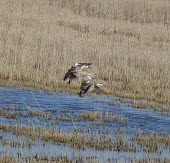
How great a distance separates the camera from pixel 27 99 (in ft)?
55.9

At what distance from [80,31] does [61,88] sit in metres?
8.96

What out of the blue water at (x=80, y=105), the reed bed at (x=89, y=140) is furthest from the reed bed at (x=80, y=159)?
the blue water at (x=80, y=105)

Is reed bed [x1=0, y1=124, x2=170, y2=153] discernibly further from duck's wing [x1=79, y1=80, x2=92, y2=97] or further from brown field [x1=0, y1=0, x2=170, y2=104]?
brown field [x1=0, y1=0, x2=170, y2=104]

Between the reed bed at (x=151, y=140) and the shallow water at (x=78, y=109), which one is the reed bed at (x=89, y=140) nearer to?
the reed bed at (x=151, y=140)

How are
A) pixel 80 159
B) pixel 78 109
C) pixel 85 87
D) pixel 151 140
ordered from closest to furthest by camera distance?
pixel 80 159 → pixel 151 140 → pixel 85 87 → pixel 78 109

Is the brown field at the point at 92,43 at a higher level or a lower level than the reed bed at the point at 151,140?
higher

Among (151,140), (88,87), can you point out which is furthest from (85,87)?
(151,140)

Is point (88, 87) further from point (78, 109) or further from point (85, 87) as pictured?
point (78, 109)

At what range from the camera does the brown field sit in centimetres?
1966

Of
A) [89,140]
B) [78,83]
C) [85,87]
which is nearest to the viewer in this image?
[89,140]

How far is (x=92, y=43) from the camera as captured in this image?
2448 centimetres

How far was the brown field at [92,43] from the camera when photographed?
1966 cm

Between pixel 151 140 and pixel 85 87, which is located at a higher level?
pixel 85 87

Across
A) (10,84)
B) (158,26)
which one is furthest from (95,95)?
(158,26)
